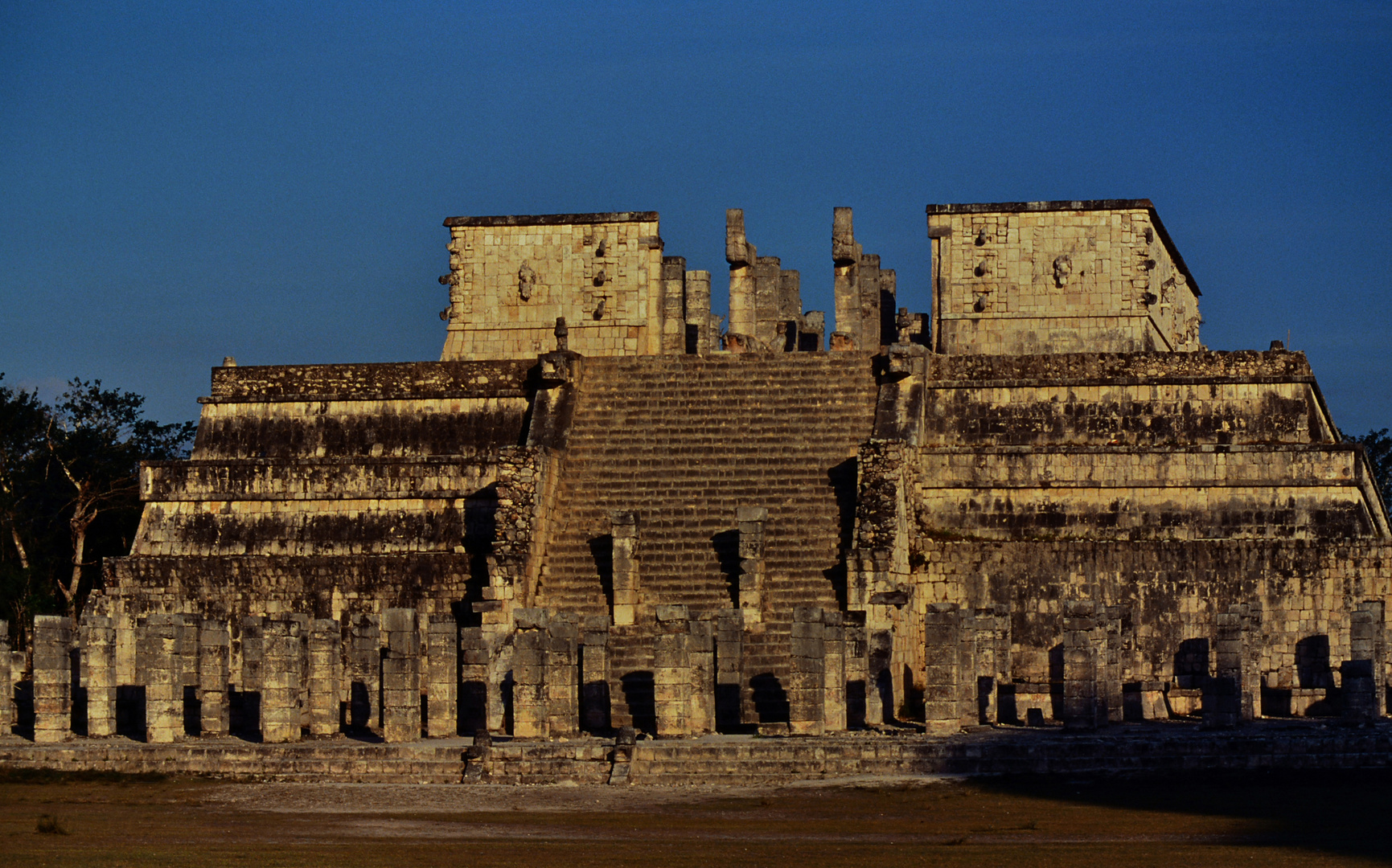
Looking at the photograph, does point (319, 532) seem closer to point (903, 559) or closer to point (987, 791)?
point (903, 559)

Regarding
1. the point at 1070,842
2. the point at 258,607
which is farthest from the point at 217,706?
the point at 1070,842

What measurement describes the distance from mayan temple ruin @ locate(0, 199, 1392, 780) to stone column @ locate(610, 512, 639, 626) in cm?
8

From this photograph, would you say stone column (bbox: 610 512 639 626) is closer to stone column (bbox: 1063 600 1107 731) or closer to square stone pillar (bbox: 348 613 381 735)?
square stone pillar (bbox: 348 613 381 735)

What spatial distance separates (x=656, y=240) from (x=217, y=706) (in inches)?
583

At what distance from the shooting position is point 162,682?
31719 mm

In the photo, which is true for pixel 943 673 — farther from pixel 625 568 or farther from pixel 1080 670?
pixel 625 568

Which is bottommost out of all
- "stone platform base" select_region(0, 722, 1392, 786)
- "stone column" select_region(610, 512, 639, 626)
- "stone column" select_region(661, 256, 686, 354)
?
"stone platform base" select_region(0, 722, 1392, 786)

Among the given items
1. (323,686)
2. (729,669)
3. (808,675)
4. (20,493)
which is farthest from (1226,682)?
(20,493)

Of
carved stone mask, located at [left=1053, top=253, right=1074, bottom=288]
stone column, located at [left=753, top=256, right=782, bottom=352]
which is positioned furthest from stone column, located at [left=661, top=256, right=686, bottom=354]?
carved stone mask, located at [left=1053, top=253, right=1074, bottom=288]

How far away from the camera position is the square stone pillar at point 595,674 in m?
31.9

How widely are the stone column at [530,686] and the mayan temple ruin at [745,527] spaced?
51 mm

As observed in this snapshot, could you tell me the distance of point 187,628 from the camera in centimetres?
3244

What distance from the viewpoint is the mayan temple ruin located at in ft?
104

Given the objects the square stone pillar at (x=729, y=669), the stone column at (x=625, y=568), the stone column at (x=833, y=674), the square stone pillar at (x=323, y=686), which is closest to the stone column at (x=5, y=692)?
the square stone pillar at (x=323, y=686)
